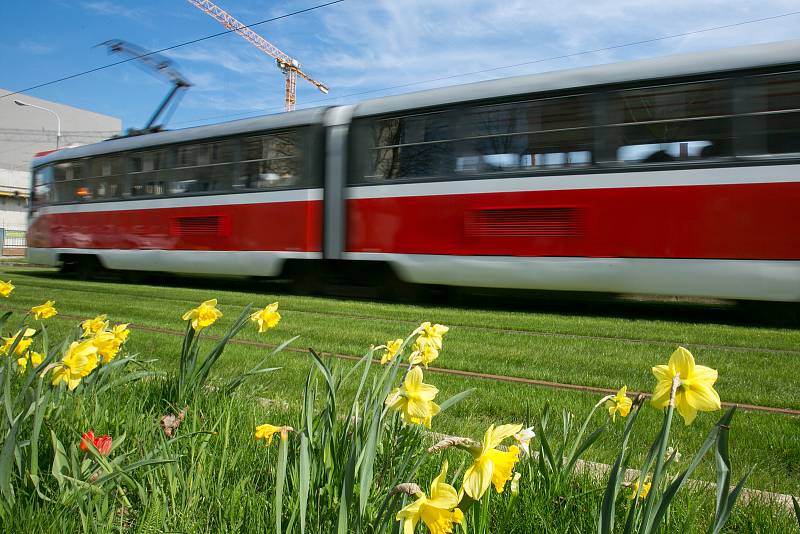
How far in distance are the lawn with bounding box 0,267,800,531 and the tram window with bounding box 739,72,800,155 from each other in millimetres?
1921

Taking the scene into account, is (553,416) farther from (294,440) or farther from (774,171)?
(774,171)

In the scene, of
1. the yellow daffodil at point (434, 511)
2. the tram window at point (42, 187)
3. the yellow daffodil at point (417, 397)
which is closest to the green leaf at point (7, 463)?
the yellow daffodil at point (417, 397)

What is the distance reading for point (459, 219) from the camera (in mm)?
8055

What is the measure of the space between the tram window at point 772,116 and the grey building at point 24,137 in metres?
42.6

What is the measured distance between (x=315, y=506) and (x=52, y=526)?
57 cm

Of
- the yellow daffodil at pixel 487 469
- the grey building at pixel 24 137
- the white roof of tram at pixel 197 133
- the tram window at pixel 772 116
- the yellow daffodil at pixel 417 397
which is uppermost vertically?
the grey building at pixel 24 137

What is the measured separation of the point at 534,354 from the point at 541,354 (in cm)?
6

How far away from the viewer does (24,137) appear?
64.0 metres

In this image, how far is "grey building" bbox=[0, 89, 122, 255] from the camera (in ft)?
160

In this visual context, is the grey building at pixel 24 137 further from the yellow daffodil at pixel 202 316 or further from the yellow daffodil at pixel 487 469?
the yellow daffodil at pixel 487 469

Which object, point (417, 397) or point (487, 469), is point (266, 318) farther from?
point (487, 469)

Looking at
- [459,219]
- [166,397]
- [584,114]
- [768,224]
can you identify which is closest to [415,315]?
[459,219]

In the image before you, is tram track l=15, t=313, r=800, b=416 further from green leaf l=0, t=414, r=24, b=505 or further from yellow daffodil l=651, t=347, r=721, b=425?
yellow daffodil l=651, t=347, r=721, b=425

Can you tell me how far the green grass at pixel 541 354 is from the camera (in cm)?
263
